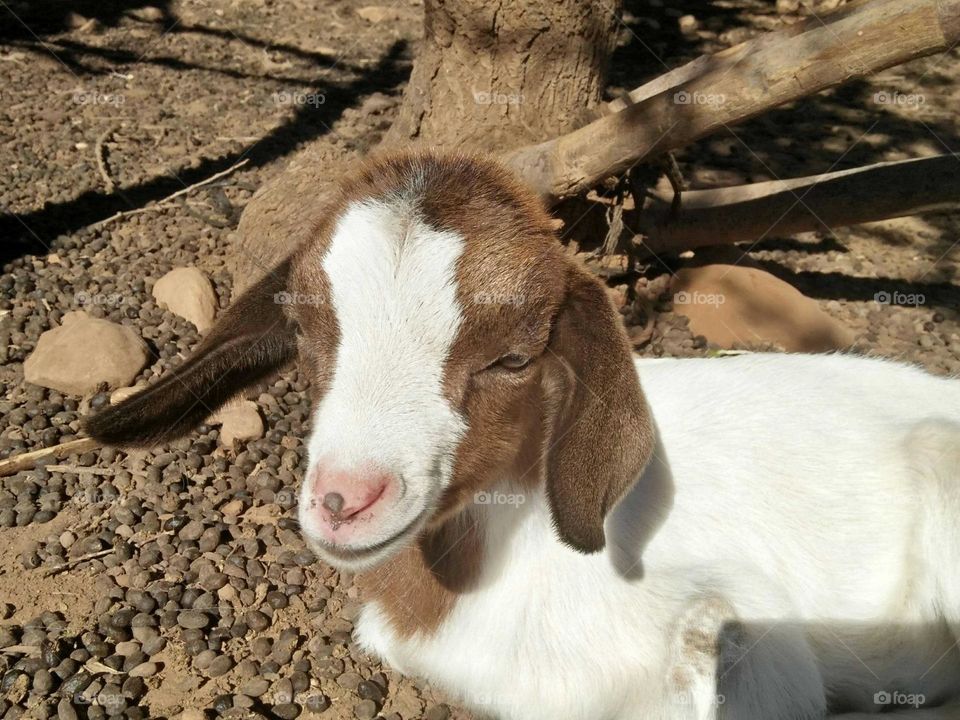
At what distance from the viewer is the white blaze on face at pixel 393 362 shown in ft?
7.27

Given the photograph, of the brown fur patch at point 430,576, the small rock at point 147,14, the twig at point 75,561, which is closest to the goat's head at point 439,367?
the brown fur patch at point 430,576

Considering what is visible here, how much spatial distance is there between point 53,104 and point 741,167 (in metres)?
4.88

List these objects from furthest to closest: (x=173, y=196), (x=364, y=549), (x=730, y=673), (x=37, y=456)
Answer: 1. (x=173, y=196)
2. (x=37, y=456)
3. (x=730, y=673)
4. (x=364, y=549)

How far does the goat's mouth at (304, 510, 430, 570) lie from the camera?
2.24m

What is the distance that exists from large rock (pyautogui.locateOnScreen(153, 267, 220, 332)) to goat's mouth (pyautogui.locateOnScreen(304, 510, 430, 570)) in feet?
8.92

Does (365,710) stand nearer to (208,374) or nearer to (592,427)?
(208,374)

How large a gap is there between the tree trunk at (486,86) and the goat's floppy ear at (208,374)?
166 centimetres

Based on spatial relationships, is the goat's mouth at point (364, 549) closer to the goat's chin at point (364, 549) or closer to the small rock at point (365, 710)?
the goat's chin at point (364, 549)

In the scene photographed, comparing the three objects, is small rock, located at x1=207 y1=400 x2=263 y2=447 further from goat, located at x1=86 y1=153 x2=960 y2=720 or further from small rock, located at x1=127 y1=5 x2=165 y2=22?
small rock, located at x1=127 y1=5 x2=165 y2=22

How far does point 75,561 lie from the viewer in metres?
3.58

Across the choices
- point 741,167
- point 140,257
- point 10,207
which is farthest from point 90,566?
point 741,167

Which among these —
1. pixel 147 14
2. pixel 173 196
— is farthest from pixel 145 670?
pixel 147 14

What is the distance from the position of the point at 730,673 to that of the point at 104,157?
5.17 meters

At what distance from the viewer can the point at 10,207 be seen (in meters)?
5.52
